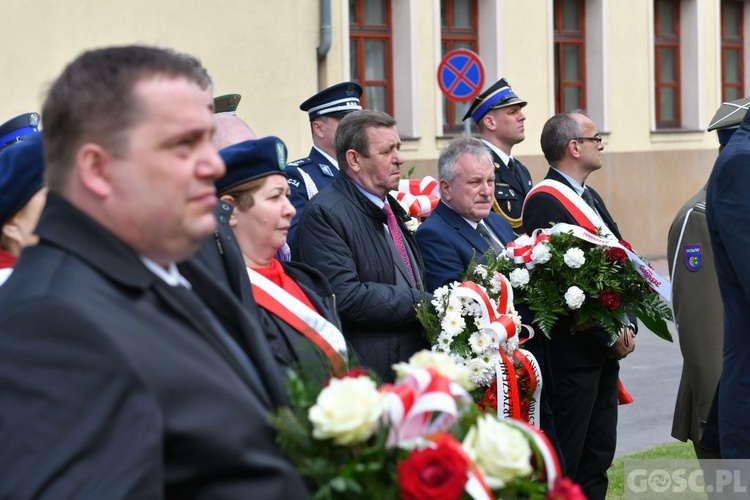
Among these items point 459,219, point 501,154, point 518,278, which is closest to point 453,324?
point 518,278

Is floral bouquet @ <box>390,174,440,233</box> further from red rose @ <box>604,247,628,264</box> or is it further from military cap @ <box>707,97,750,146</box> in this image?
military cap @ <box>707,97,750,146</box>

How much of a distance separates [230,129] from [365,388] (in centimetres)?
229

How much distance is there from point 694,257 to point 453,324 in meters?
1.32

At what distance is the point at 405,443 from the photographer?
2199 mm

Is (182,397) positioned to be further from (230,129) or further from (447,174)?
(447,174)

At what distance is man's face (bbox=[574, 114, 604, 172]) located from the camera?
7051 millimetres

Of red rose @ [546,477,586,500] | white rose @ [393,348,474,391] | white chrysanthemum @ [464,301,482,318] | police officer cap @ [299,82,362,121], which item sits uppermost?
police officer cap @ [299,82,362,121]

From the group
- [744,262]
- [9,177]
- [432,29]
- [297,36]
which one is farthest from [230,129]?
[432,29]

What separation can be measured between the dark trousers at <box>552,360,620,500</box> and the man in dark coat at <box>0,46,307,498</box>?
13.7 feet

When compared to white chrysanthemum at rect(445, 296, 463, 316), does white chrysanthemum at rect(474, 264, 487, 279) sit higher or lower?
higher

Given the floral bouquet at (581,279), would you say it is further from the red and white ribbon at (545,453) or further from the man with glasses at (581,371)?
the red and white ribbon at (545,453)

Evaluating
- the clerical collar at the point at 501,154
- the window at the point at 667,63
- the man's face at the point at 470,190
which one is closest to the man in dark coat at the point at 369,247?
the man's face at the point at 470,190

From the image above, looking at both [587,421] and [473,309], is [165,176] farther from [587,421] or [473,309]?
[587,421]

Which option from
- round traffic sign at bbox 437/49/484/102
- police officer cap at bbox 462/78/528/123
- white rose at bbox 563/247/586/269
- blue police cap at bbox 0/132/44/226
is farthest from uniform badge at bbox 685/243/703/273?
round traffic sign at bbox 437/49/484/102
